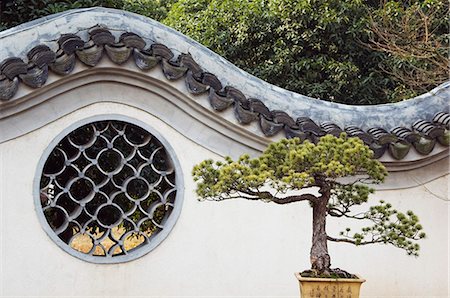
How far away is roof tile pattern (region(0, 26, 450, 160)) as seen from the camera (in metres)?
4.72

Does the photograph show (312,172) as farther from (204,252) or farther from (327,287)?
(204,252)

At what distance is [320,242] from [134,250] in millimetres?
1430

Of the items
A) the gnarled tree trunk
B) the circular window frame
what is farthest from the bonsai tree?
the circular window frame

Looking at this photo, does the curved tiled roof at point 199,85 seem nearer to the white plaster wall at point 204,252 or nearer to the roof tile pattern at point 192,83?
the roof tile pattern at point 192,83

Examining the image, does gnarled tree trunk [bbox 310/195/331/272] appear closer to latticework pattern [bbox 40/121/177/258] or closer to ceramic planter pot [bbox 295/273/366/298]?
ceramic planter pot [bbox 295/273/366/298]

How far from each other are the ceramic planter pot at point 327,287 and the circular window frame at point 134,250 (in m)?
1.29

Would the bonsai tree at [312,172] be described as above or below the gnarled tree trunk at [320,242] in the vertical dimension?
above

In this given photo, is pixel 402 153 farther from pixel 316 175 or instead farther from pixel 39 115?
pixel 39 115

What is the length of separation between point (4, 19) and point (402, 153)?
3936mm

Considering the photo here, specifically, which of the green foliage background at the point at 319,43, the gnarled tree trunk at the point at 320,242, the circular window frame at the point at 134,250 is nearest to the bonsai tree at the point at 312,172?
the gnarled tree trunk at the point at 320,242

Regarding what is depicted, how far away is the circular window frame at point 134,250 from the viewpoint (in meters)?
4.86

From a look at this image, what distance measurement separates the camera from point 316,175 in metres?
4.06

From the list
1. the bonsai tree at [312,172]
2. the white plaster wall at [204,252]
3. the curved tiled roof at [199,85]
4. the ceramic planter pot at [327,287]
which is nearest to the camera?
the bonsai tree at [312,172]

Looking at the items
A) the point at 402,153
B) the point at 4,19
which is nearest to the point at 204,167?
the point at 402,153
